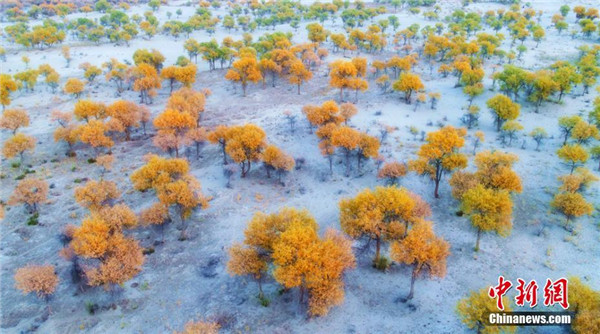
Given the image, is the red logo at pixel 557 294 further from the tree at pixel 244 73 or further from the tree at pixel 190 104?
the tree at pixel 244 73

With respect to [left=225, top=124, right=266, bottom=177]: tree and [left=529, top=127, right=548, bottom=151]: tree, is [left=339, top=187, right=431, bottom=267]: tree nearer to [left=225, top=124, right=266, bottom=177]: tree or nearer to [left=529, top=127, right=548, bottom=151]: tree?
[left=225, top=124, right=266, bottom=177]: tree

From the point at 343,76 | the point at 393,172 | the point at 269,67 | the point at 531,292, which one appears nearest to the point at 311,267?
the point at 531,292

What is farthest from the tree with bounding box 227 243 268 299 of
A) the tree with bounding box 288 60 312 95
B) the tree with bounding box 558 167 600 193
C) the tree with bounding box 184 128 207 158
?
the tree with bounding box 288 60 312 95

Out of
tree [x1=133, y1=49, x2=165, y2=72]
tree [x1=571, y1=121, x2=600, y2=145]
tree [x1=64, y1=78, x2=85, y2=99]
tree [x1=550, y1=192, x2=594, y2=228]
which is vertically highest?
tree [x1=133, y1=49, x2=165, y2=72]

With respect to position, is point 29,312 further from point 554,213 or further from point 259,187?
point 554,213

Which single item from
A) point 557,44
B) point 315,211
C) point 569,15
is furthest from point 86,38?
point 569,15

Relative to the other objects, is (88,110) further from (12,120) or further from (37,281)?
(37,281)
